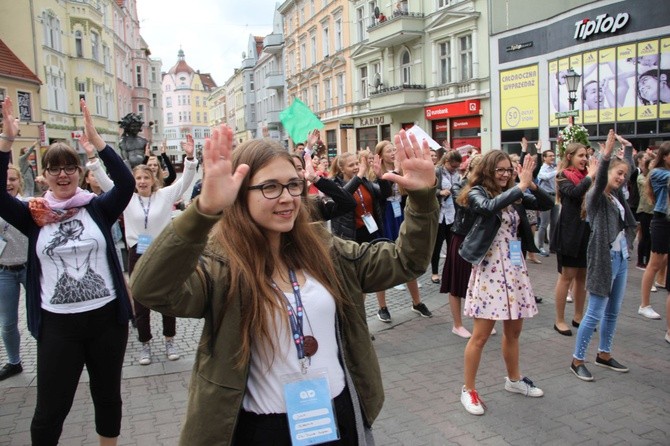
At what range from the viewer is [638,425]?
3.98 meters

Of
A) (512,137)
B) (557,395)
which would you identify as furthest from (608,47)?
(557,395)

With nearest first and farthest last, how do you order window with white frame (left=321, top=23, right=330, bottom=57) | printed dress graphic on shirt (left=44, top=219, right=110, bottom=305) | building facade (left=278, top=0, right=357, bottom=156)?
printed dress graphic on shirt (left=44, top=219, right=110, bottom=305) → building facade (left=278, top=0, right=357, bottom=156) → window with white frame (left=321, top=23, right=330, bottom=57)

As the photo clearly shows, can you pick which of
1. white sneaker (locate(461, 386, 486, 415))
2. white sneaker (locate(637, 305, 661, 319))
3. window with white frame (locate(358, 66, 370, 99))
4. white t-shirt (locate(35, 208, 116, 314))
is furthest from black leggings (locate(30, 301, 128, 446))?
window with white frame (locate(358, 66, 370, 99))

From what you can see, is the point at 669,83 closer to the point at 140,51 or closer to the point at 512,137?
the point at 512,137

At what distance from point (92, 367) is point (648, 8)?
61.2ft

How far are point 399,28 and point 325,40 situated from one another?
42.9ft

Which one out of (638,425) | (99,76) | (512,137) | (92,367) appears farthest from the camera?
(99,76)

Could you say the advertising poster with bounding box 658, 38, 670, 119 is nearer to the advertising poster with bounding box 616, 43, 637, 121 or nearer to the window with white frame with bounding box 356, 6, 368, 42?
the advertising poster with bounding box 616, 43, 637, 121

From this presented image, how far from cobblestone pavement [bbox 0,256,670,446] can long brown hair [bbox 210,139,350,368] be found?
7.33 ft

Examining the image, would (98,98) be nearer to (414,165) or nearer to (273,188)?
(273,188)

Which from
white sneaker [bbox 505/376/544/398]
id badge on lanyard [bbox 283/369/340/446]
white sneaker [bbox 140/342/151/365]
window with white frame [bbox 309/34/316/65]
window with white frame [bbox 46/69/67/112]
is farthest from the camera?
window with white frame [bbox 309/34/316/65]

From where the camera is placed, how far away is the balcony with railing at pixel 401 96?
1086 inches

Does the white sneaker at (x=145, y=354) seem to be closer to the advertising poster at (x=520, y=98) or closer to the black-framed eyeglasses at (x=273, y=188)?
the black-framed eyeglasses at (x=273, y=188)

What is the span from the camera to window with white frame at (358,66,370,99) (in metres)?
33.8
